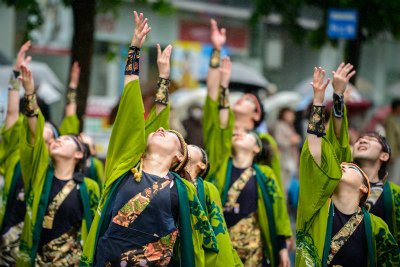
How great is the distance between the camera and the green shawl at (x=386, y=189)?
21.6 feet

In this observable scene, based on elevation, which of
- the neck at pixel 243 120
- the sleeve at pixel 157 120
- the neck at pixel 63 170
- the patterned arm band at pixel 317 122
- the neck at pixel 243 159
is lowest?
the neck at pixel 63 170

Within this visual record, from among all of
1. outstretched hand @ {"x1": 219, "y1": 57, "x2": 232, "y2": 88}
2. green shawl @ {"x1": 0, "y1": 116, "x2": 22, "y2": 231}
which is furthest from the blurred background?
outstretched hand @ {"x1": 219, "y1": 57, "x2": 232, "y2": 88}

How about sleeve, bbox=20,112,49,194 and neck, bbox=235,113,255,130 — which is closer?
sleeve, bbox=20,112,49,194

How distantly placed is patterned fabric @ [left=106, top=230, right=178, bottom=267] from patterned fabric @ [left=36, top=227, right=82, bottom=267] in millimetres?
1756

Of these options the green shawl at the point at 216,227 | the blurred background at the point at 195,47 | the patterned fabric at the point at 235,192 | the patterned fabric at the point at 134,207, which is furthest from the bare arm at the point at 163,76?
the blurred background at the point at 195,47

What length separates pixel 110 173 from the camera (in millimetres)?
5758

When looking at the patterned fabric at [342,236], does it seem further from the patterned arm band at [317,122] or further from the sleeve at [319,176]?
the patterned arm band at [317,122]

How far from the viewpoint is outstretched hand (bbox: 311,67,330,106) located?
19.1 ft

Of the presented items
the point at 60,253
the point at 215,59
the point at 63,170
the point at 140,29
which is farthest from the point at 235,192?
the point at 140,29

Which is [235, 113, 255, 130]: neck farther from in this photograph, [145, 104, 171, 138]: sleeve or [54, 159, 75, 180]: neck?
[145, 104, 171, 138]: sleeve

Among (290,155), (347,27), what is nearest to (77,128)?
(347,27)

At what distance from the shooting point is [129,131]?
222 inches

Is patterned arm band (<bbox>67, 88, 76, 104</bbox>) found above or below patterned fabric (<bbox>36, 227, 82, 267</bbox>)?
above

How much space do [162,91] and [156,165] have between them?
76 centimetres
